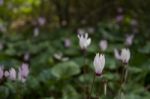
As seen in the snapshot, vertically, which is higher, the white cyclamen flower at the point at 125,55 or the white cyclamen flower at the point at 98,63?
the white cyclamen flower at the point at 125,55

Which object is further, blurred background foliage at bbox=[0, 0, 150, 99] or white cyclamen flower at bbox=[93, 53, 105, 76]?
blurred background foliage at bbox=[0, 0, 150, 99]

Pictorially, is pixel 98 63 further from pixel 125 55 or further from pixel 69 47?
pixel 69 47

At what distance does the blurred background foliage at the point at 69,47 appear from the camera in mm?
3652

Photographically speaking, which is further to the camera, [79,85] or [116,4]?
[116,4]

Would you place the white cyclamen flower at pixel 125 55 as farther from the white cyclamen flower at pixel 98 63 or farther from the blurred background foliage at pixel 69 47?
the white cyclamen flower at pixel 98 63

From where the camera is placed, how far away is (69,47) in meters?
5.36

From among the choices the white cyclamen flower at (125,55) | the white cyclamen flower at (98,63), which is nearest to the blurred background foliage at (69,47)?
the white cyclamen flower at (125,55)

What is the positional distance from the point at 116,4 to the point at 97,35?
0.98 m

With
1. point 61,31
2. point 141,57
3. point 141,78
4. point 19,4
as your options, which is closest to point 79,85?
point 141,78

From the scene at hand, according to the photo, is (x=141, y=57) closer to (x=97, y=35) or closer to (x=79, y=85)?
(x=79, y=85)

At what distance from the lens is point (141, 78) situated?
3879mm

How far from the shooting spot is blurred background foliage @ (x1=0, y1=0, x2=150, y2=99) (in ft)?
12.0

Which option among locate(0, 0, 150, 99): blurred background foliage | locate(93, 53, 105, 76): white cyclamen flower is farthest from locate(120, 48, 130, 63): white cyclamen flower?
locate(93, 53, 105, 76): white cyclamen flower

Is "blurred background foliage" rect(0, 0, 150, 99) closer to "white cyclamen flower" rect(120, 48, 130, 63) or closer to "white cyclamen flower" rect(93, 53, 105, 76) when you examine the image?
"white cyclamen flower" rect(120, 48, 130, 63)
